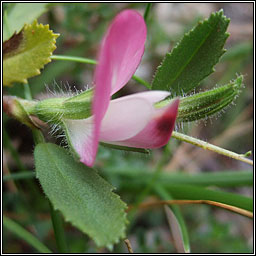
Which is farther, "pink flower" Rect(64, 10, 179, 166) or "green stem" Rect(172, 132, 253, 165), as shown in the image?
"green stem" Rect(172, 132, 253, 165)

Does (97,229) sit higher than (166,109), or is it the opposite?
(166,109)

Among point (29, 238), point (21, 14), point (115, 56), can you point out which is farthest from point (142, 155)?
point (115, 56)

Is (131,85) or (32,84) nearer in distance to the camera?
(32,84)

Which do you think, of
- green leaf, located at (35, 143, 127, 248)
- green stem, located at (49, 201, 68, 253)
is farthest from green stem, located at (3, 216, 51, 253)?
green leaf, located at (35, 143, 127, 248)

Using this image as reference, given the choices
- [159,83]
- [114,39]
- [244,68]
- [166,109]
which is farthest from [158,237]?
[244,68]

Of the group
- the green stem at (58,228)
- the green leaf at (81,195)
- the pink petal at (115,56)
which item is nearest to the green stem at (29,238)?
the green stem at (58,228)

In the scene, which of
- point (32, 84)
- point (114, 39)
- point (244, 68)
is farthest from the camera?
point (244, 68)

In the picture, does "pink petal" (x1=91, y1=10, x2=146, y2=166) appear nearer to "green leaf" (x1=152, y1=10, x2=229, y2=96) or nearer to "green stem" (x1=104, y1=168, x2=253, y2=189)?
"green leaf" (x1=152, y1=10, x2=229, y2=96)

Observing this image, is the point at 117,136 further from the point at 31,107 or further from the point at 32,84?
the point at 32,84
